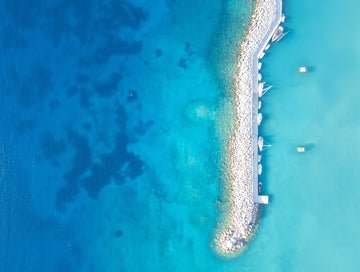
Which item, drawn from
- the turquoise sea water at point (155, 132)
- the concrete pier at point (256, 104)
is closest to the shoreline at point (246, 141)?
the concrete pier at point (256, 104)

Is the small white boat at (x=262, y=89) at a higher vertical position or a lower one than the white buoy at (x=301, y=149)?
higher

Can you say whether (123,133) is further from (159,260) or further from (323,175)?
(323,175)

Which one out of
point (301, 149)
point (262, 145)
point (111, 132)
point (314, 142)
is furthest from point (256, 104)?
point (111, 132)

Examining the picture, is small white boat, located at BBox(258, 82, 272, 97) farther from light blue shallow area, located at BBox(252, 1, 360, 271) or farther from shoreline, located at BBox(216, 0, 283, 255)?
light blue shallow area, located at BBox(252, 1, 360, 271)

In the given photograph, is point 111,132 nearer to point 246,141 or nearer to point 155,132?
point 155,132

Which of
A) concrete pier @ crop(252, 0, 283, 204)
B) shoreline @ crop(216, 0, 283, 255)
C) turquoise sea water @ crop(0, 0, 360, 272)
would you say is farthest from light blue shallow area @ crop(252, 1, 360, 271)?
shoreline @ crop(216, 0, 283, 255)

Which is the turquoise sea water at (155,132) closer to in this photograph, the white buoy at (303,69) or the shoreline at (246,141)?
the white buoy at (303,69)

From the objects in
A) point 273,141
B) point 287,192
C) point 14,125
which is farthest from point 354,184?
point 14,125
